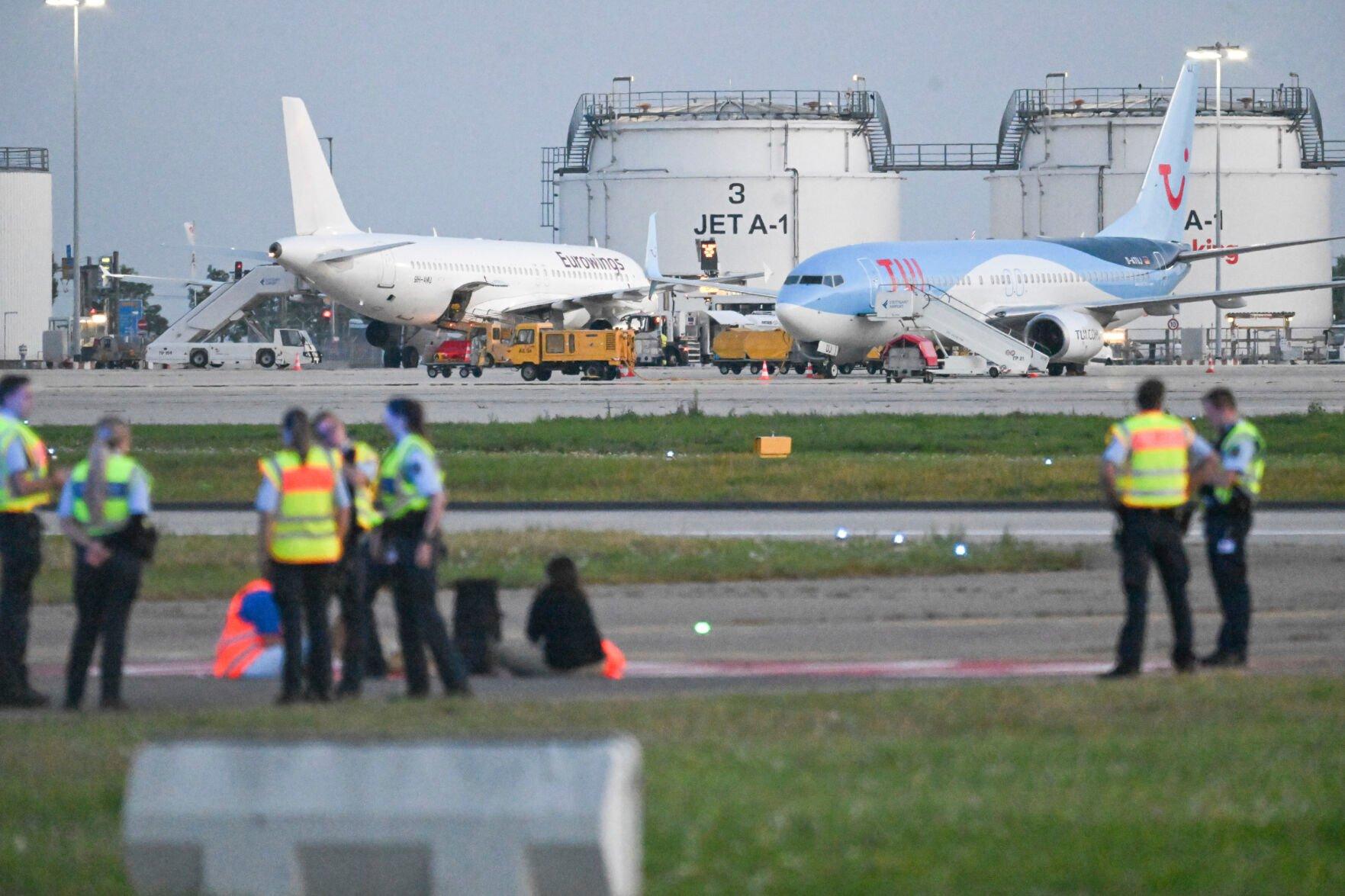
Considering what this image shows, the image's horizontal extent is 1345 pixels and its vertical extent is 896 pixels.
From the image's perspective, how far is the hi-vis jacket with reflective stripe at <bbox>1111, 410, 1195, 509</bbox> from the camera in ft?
37.1

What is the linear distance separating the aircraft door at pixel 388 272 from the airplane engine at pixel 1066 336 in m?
19.9

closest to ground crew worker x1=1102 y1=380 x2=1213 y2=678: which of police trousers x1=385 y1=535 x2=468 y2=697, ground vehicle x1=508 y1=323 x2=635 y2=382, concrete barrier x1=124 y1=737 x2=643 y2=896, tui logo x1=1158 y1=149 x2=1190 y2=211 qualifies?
police trousers x1=385 y1=535 x2=468 y2=697

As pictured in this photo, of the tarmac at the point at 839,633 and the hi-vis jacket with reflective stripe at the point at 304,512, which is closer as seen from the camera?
the hi-vis jacket with reflective stripe at the point at 304,512

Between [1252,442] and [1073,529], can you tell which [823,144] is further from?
[1252,442]

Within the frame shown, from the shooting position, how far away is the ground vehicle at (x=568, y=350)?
175 feet

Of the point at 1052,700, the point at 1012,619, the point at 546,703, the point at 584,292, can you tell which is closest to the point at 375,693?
the point at 546,703

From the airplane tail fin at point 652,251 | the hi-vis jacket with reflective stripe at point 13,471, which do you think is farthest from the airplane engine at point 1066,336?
the hi-vis jacket with reflective stripe at point 13,471

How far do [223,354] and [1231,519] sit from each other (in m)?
62.9

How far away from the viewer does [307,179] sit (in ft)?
199

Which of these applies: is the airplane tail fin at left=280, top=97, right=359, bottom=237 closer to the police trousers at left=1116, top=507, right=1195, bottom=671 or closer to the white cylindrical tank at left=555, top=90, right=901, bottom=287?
the white cylindrical tank at left=555, top=90, right=901, bottom=287

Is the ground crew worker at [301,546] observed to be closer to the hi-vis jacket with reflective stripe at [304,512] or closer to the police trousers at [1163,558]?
the hi-vis jacket with reflective stripe at [304,512]

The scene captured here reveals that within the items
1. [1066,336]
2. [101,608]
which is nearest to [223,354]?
[1066,336]

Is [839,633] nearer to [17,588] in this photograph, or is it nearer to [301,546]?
[301,546]

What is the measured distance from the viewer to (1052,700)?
9.84 metres
